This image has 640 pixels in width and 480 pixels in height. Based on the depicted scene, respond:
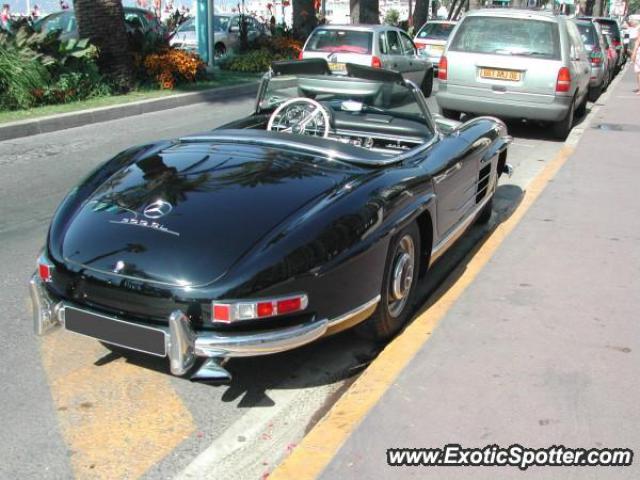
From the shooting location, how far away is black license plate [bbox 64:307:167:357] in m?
3.00

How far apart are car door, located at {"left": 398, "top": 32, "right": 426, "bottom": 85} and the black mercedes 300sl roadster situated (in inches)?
428

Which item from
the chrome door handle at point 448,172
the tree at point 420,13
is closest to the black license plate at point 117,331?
the chrome door handle at point 448,172

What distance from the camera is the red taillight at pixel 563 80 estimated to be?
9711 millimetres

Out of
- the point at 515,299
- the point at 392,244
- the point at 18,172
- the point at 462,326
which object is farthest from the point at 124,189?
the point at 18,172

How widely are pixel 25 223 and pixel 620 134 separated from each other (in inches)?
345

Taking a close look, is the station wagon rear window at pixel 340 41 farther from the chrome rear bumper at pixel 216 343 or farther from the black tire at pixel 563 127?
the chrome rear bumper at pixel 216 343

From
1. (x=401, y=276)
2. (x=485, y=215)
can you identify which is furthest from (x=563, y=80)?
(x=401, y=276)

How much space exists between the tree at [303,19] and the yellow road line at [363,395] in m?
17.9

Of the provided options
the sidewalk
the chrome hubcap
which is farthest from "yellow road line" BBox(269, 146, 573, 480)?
the chrome hubcap

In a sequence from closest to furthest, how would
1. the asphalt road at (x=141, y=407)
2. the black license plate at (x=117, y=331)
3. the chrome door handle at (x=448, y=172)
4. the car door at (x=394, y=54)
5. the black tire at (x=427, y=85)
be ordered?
the asphalt road at (x=141, y=407) < the black license plate at (x=117, y=331) < the chrome door handle at (x=448, y=172) < the car door at (x=394, y=54) < the black tire at (x=427, y=85)

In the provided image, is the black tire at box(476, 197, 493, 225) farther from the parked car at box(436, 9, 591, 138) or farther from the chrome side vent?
the parked car at box(436, 9, 591, 138)

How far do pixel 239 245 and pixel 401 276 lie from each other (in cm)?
109

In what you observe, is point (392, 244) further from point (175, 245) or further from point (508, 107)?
point (508, 107)

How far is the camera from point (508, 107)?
1004 centimetres
